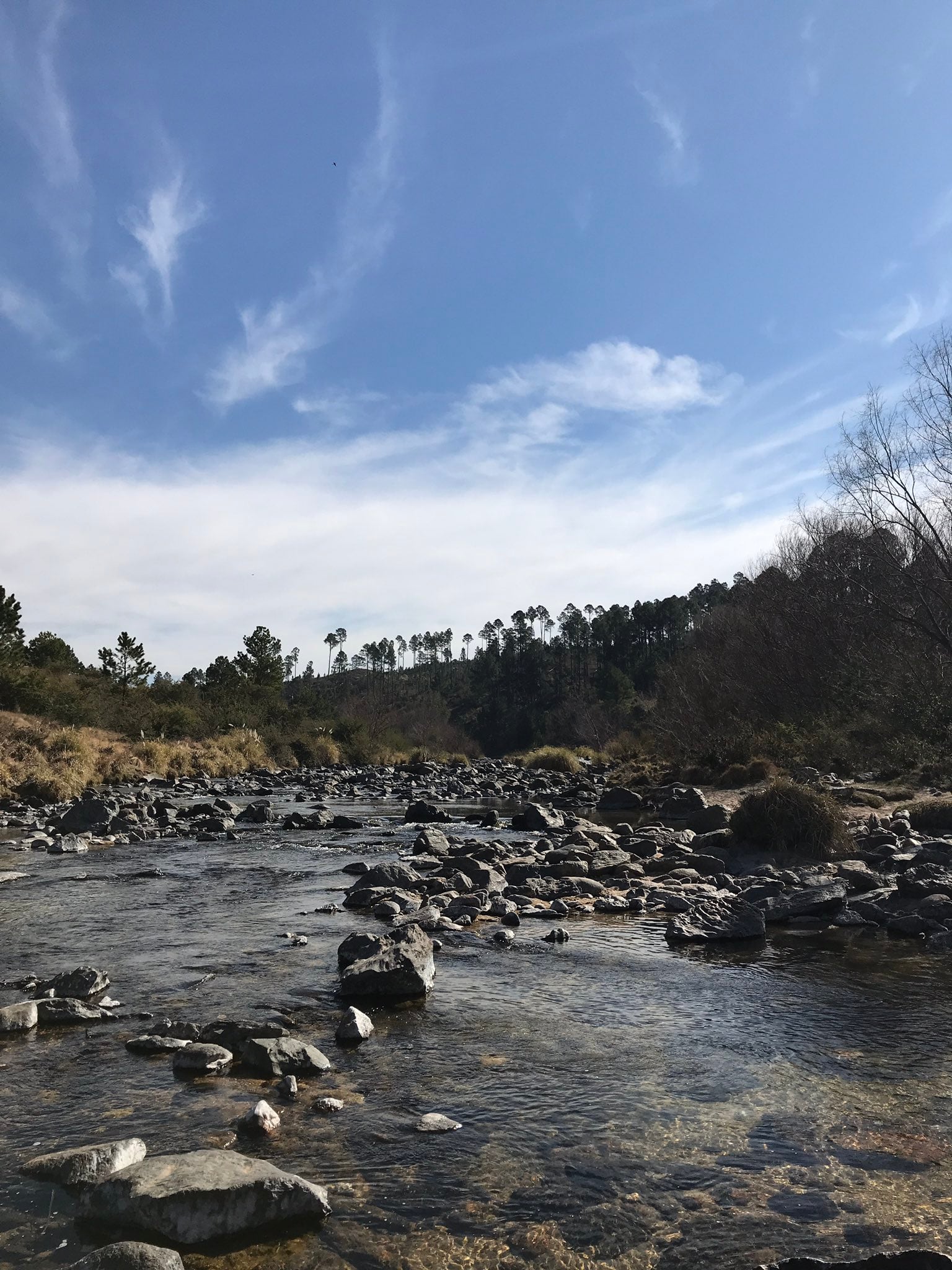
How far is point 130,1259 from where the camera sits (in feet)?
9.65

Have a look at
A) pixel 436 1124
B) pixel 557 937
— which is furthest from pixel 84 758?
pixel 436 1124

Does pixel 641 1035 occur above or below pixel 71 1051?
below

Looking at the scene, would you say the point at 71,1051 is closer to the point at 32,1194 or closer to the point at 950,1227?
the point at 32,1194

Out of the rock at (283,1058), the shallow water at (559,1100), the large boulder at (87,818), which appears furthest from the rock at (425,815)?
the rock at (283,1058)

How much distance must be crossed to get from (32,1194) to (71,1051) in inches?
77.0

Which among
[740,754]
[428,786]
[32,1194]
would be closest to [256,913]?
[32,1194]

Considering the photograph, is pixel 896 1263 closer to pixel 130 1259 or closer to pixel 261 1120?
pixel 130 1259

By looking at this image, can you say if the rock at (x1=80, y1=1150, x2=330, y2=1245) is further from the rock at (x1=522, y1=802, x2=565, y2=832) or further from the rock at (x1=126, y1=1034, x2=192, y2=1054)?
the rock at (x1=522, y1=802, x2=565, y2=832)

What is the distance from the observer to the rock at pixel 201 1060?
5.00m

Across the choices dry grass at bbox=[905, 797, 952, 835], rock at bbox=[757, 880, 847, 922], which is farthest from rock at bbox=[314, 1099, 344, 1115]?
dry grass at bbox=[905, 797, 952, 835]

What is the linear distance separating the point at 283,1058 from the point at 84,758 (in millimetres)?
26655

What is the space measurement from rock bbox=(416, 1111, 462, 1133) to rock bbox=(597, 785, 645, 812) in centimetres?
1870

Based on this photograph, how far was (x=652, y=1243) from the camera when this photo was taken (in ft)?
10.9

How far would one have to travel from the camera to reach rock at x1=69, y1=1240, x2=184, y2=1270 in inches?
115
